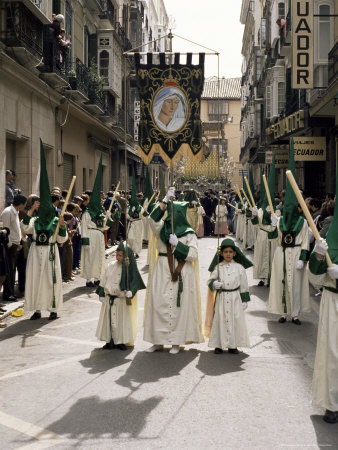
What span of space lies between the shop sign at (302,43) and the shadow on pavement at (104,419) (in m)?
13.4

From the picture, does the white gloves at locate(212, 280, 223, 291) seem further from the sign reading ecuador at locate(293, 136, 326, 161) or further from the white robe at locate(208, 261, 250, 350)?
the sign reading ecuador at locate(293, 136, 326, 161)

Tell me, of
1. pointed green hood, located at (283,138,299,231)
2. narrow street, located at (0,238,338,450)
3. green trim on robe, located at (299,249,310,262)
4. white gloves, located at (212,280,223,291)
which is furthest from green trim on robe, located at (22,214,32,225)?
green trim on robe, located at (299,249,310,262)

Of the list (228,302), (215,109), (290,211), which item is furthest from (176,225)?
(215,109)

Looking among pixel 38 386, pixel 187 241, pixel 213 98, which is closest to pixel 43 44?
pixel 187 241

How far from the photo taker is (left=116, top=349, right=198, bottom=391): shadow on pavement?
19.4 feet

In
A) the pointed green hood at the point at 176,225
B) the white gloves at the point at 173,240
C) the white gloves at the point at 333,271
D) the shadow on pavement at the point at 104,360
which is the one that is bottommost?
the shadow on pavement at the point at 104,360

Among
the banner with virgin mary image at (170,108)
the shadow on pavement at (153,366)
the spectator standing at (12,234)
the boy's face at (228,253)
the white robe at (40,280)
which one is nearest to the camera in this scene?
the shadow on pavement at (153,366)

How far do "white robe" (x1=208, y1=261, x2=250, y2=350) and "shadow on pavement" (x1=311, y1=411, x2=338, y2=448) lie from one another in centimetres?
205

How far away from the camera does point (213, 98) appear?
238ft

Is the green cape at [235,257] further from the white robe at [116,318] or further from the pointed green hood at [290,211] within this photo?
the pointed green hood at [290,211]

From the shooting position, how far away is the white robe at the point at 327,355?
489 centimetres

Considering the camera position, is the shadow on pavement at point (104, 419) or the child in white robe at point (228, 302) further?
the child in white robe at point (228, 302)

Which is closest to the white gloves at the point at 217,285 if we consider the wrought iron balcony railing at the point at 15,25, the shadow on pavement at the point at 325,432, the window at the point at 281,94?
the shadow on pavement at the point at 325,432

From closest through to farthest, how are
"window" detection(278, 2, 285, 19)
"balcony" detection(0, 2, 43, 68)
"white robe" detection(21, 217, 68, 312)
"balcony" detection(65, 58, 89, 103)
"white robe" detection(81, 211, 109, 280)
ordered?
1. "white robe" detection(21, 217, 68, 312)
2. "white robe" detection(81, 211, 109, 280)
3. "balcony" detection(0, 2, 43, 68)
4. "balcony" detection(65, 58, 89, 103)
5. "window" detection(278, 2, 285, 19)
